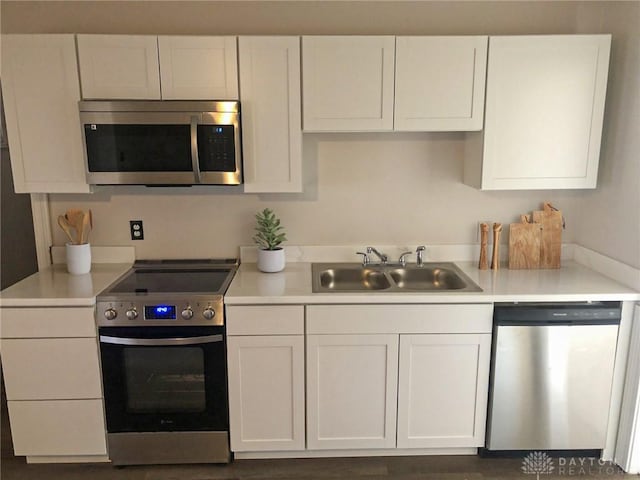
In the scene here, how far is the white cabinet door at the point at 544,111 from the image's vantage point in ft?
7.64

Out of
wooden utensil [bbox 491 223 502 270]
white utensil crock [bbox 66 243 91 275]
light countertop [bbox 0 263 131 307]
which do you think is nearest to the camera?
light countertop [bbox 0 263 131 307]

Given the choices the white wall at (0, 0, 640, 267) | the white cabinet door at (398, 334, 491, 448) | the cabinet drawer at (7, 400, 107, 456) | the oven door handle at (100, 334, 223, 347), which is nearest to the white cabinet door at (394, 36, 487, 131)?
the white wall at (0, 0, 640, 267)

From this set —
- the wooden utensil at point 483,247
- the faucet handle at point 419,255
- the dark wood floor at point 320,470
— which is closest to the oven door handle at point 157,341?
the dark wood floor at point 320,470

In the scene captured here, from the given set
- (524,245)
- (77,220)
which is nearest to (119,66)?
(77,220)

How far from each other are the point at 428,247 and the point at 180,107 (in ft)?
5.16

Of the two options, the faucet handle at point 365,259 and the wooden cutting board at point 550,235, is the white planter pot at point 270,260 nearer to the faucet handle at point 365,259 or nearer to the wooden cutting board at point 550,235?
the faucet handle at point 365,259

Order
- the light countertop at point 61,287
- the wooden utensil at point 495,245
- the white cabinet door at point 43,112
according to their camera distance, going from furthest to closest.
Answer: the wooden utensil at point 495,245
the white cabinet door at point 43,112
the light countertop at point 61,287

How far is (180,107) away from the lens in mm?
2301

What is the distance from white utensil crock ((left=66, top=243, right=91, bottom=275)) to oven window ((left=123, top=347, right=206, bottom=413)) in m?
0.62

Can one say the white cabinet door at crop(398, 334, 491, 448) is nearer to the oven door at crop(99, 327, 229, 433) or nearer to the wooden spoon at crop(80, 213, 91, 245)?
the oven door at crop(99, 327, 229, 433)

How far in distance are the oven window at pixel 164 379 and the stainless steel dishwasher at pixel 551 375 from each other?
143cm

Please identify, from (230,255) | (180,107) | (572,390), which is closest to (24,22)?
(180,107)

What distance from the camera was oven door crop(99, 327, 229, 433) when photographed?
221 centimetres

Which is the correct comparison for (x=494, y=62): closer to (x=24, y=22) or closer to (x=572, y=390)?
(x=572, y=390)
